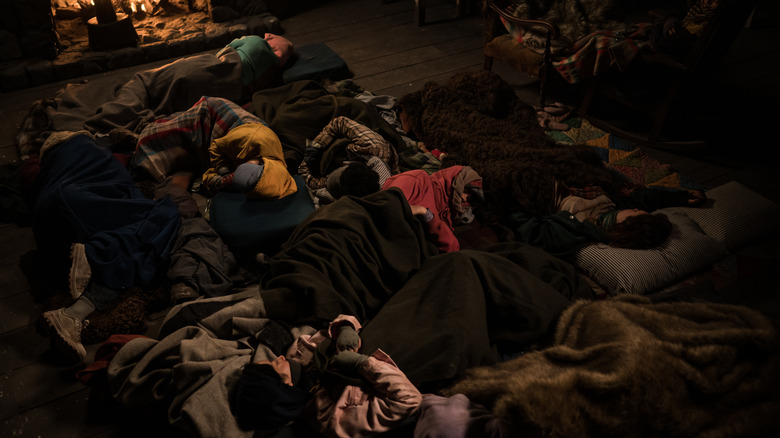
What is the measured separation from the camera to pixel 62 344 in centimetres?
184

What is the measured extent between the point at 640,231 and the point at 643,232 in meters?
0.01

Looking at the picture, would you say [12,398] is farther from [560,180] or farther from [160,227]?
[560,180]

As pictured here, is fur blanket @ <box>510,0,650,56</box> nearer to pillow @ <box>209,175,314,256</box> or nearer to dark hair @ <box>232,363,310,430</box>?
pillow @ <box>209,175,314,256</box>

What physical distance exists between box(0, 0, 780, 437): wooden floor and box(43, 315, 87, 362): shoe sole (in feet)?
0.26

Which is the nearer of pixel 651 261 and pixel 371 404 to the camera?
pixel 371 404

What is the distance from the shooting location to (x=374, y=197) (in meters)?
2.05

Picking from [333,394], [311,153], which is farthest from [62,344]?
[311,153]

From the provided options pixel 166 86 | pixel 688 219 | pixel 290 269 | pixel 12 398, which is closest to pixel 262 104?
pixel 166 86

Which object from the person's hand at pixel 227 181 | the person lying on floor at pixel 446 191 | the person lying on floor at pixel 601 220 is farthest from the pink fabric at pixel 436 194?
the person's hand at pixel 227 181

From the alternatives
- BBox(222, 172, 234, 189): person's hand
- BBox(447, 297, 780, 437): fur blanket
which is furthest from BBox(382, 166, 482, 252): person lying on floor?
BBox(447, 297, 780, 437): fur blanket

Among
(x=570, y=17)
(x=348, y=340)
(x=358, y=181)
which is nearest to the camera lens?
(x=348, y=340)

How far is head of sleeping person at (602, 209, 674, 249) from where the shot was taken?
2047 millimetres

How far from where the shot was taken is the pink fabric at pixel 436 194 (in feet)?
7.02

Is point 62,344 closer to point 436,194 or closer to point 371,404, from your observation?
point 371,404
